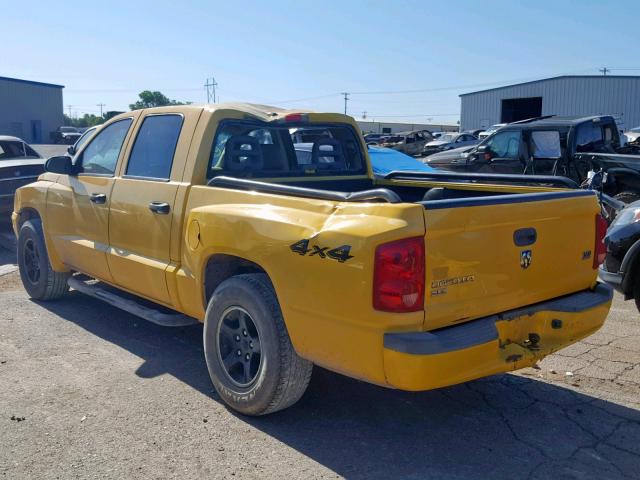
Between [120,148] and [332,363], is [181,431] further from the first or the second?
[120,148]

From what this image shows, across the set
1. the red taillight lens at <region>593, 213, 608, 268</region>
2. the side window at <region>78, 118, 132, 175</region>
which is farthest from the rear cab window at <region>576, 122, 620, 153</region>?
the side window at <region>78, 118, 132, 175</region>

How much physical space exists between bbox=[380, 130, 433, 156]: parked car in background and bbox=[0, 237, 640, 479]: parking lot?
3298cm

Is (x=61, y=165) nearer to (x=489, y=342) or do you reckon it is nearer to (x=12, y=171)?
(x=489, y=342)

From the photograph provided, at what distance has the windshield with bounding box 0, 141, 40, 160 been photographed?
1169 centimetres

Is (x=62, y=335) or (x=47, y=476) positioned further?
(x=62, y=335)

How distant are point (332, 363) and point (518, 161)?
940 cm

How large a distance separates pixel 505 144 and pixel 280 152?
318 inches

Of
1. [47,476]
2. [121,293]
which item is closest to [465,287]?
[47,476]

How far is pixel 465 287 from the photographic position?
11.7 feet

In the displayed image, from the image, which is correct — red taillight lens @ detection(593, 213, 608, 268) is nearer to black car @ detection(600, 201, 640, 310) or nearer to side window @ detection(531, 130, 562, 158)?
black car @ detection(600, 201, 640, 310)

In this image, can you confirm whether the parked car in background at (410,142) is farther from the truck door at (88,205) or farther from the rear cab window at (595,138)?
the truck door at (88,205)

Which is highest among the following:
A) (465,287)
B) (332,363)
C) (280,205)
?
(280,205)

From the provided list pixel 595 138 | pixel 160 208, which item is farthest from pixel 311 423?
pixel 595 138

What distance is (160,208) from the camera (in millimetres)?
4883
